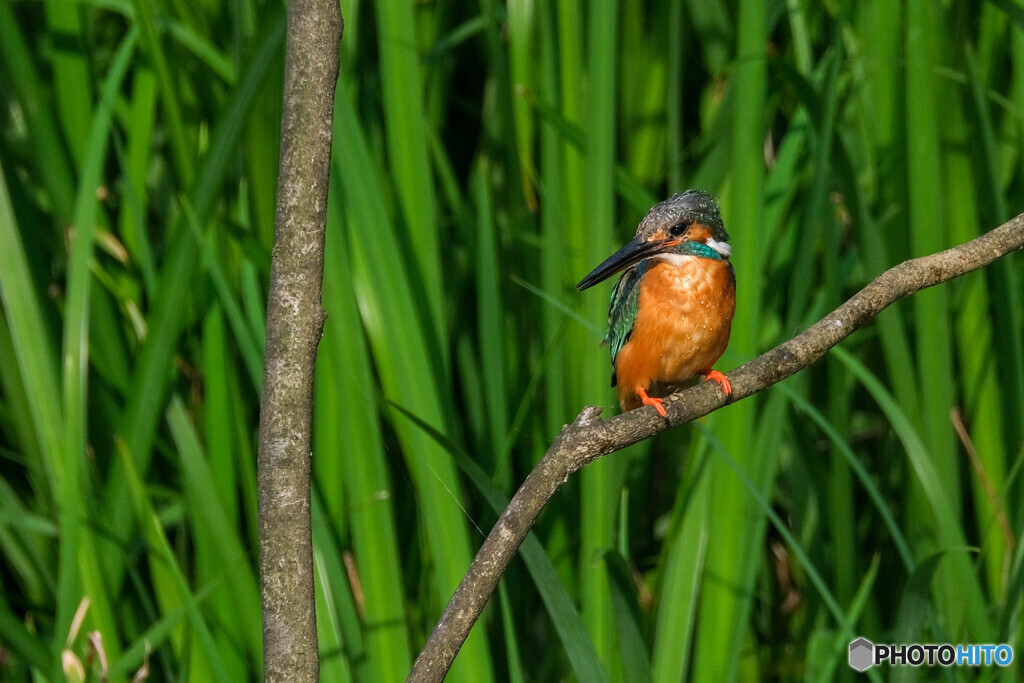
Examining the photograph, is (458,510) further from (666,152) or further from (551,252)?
(666,152)

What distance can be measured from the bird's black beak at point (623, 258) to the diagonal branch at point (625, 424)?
0.19 m

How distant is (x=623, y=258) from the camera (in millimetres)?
1394

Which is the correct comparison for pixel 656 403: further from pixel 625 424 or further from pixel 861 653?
pixel 861 653

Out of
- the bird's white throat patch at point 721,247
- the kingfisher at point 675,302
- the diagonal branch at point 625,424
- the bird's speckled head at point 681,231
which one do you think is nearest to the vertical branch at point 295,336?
the diagonal branch at point 625,424

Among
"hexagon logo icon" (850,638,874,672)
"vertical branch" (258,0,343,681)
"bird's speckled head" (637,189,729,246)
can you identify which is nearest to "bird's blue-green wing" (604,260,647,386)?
"bird's speckled head" (637,189,729,246)

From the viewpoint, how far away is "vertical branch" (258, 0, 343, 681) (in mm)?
762

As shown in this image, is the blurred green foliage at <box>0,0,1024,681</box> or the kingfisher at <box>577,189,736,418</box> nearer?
the blurred green foliage at <box>0,0,1024,681</box>

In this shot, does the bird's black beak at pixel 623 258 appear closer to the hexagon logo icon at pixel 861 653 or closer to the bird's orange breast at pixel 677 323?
the bird's orange breast at pixel 677 323

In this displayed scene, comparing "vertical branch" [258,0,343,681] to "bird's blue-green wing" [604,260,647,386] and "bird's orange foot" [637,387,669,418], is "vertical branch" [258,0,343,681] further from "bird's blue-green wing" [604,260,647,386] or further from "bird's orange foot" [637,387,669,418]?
"bird's blue-green wing" [604,260,647,386]

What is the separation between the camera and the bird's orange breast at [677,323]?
161 cm

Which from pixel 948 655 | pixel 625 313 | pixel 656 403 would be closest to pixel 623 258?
pixel 656 403

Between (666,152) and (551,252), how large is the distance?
659mm

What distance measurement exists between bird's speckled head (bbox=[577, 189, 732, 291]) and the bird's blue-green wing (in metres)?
0.08

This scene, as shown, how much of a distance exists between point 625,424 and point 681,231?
716mm
